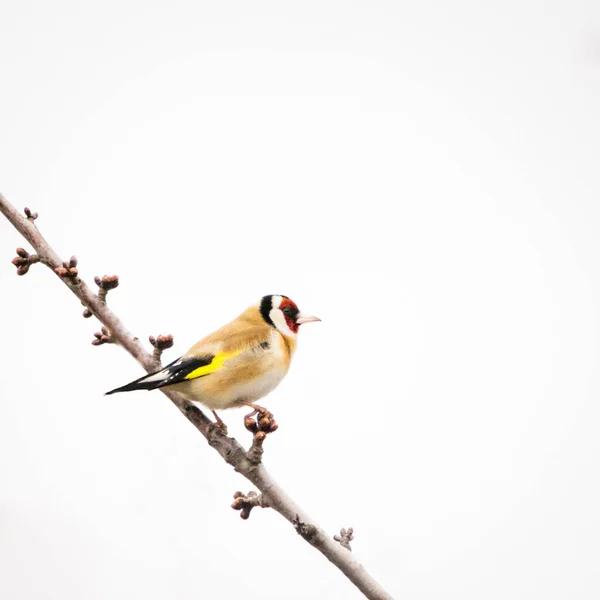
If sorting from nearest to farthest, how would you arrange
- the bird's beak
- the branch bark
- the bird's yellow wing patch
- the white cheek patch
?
the branch bark, the bird's yellow wing patch, the white cheek patch, the bird's beak

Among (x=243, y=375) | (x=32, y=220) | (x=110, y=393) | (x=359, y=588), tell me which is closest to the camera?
(x=359, y=588)

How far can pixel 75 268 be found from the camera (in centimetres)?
414

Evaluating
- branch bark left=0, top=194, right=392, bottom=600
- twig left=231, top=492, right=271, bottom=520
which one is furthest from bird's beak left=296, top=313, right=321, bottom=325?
twig left=231, top=492, right=271, bottom=520

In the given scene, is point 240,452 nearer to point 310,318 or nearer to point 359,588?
point 359,588

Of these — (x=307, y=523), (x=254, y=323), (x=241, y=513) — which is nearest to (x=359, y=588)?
(x=307, y=523)

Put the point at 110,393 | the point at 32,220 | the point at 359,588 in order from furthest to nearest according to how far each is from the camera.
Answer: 1. the point at 32,220
2. the point at 110,393
3. the point at 359,588

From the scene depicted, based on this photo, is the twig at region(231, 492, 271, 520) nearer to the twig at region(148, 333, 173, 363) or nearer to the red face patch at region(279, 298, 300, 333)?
the twig at region(148, 333, 173, 363)

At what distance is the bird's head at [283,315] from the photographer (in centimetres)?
588

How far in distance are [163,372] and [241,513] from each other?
84cm

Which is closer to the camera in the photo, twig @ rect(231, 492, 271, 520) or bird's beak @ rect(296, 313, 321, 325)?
twig @ rect(231, 492, 271, 520)

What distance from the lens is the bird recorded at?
4727 mm

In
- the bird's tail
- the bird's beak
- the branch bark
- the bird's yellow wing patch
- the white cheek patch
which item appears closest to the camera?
the branch bark

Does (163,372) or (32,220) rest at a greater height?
(32,220)

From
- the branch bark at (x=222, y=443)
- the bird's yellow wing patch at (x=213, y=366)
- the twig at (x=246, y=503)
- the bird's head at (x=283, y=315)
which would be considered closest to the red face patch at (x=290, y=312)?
the bird's head at (x=283, y=315)
